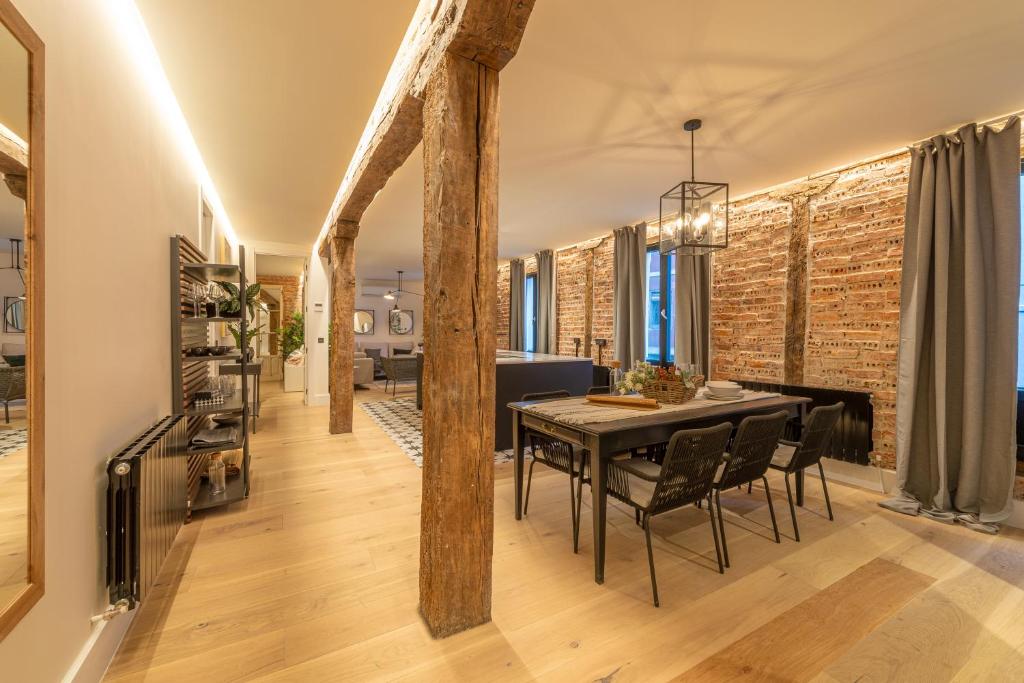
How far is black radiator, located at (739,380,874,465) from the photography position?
10.9ft

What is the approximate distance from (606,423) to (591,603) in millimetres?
837

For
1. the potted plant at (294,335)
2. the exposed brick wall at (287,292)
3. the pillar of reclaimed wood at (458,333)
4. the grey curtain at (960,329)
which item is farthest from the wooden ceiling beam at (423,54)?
the exposed brick wall at (287,292)

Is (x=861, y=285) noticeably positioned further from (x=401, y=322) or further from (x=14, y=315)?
(x=401, y=322)

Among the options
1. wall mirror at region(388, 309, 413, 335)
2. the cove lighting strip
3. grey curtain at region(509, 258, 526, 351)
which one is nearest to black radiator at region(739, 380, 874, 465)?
the cove lighting strip

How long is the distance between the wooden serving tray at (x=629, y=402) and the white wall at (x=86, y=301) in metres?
2.45

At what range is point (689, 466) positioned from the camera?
2.01 meters

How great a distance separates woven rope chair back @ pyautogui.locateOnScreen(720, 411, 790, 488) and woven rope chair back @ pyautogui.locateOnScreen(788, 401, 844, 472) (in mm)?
272

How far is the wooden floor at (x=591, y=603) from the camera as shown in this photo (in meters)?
1.56

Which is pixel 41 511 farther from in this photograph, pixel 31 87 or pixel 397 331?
pixel 397 331

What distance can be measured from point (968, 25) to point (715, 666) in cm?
289

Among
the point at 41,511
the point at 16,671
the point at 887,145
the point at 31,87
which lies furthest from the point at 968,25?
the point at 16,671

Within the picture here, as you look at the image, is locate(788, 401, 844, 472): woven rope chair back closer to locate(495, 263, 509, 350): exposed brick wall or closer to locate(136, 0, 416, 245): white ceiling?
locate(136, 0, 416, 245): white ceiling

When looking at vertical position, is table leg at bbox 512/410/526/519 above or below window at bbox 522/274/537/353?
below

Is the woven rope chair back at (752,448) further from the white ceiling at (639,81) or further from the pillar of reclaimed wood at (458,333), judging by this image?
the white ceiling at (639,81)
